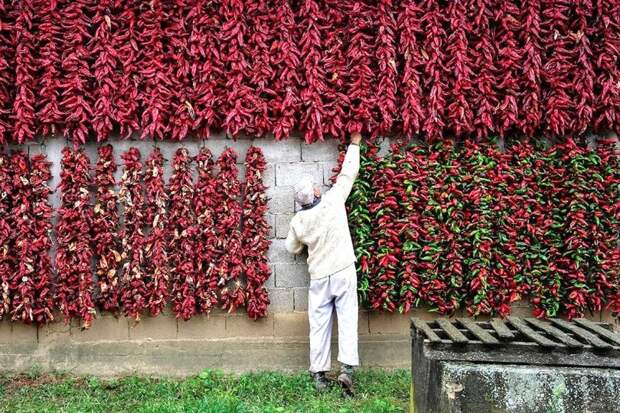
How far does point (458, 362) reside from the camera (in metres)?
3.67

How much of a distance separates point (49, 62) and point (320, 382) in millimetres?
3913

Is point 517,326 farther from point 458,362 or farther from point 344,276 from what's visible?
point 344,276

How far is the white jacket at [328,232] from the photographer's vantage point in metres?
5.33

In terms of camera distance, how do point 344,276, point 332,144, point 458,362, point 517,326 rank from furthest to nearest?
point 332,144, point 344,276, point 517,326, point 458,362

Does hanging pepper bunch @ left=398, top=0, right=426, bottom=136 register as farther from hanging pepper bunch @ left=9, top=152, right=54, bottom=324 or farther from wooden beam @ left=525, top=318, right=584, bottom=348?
hanging pepper bunch @ left=9, top=152, right=54, bottom=324

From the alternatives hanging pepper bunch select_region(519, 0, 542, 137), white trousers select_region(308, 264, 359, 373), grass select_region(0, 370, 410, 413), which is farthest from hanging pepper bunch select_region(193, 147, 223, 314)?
hanging pepper bunch select_region(519, 0, 542, 137)

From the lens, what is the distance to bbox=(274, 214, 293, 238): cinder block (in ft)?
19.2

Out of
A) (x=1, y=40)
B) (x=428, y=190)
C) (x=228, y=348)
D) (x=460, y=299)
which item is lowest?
(x=228, y=348)

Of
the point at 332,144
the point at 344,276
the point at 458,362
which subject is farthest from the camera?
the point at 332,144

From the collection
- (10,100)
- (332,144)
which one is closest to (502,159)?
(332,144)

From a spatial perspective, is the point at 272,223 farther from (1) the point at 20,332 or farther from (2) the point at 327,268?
(1) the point at 20,332

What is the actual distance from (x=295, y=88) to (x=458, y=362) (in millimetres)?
3088

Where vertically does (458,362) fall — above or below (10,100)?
below

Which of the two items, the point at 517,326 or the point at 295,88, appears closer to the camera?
the point at 517,326
